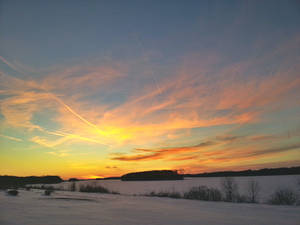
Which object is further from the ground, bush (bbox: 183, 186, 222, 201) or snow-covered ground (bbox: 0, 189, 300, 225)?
snow-covered ground (bbox: 0, 189, 300, 225)

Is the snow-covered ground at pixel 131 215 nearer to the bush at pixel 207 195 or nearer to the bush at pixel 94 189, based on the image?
the bush at pixel 207 195

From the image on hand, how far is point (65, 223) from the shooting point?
748 centimetres

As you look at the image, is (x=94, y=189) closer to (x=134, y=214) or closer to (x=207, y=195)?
(x=207, y=195)

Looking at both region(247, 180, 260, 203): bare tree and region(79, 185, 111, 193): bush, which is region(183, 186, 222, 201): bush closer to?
region(247, 180, 260, 203): bare tree

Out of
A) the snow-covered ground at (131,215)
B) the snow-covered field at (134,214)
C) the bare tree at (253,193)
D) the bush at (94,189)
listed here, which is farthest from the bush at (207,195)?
the bush at (94,189)

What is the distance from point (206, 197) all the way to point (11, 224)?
19.9m

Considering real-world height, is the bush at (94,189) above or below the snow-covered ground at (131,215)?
below

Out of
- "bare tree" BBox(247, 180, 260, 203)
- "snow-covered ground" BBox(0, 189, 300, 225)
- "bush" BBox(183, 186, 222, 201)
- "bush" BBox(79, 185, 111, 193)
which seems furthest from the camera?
"bush" BBox(79, 185, 111, 193)

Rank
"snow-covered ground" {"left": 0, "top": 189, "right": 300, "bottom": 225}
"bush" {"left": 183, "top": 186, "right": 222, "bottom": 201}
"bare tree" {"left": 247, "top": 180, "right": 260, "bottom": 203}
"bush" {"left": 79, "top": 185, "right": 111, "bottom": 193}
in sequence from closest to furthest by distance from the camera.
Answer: "snow-covered ground" {"left": 0, "top": 189, "right": 300, "bottom": 225} → "bare tree" {"left": 247, "top": 180, "right": 260, "bottom": 203} → "bush" {"left": 183, "top": 186, "right": 222, "bottom": 201} → "bush" {"left": 79, "top": 185, "right": 111, "bottom": 193}

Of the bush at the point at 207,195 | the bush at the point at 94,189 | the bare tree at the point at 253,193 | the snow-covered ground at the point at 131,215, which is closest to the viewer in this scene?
the snow-covered ground at the point at 131,215

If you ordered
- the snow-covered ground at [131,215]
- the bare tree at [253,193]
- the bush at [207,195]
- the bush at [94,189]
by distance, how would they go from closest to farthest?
the snow-covered ground at [131,215], the bare tree at [253,193], the bush at [207,195], the bush at [94,189]

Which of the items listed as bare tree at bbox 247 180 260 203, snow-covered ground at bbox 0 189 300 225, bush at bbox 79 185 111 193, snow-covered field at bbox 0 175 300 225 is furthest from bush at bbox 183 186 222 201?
bush at bbox 79 185 111 193

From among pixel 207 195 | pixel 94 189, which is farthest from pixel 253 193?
pixel 94 189

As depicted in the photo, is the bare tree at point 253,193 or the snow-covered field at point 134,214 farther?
the bare tree at point 253,193
